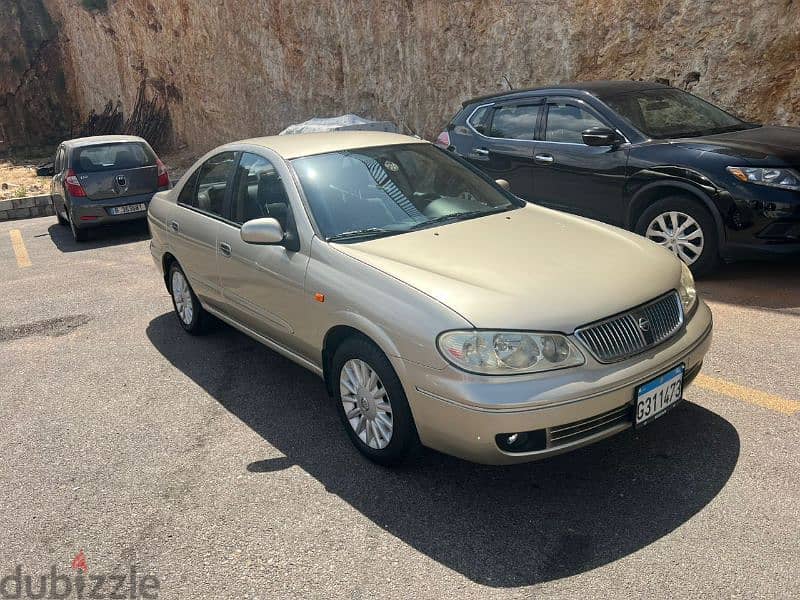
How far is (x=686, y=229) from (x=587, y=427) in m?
3.69

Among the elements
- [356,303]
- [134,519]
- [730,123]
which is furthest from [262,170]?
[730,123]

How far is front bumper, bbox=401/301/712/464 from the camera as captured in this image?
3.01m

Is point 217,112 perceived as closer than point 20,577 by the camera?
No

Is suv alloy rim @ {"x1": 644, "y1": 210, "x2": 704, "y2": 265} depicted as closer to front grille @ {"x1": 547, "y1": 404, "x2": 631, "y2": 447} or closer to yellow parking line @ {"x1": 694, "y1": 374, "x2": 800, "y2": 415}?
yellow parking line @ {"x1": 694, "y1": 374, "x2": 800, "y2": 415}

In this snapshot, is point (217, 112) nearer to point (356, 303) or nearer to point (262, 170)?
point (262, 170)

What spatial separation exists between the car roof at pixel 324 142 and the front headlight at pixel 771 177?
269 centimetres

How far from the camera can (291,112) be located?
17844 millimetres

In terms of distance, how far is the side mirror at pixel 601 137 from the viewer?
21.3 feet

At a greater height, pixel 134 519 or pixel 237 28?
pixel 237 28

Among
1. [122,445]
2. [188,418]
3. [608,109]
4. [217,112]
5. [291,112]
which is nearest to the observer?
[122,445]

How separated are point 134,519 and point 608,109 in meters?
5.36

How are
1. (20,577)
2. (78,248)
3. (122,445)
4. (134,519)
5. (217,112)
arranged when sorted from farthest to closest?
(217,112)
(78,248)
(122,445)
(134,519)
(20,577)
